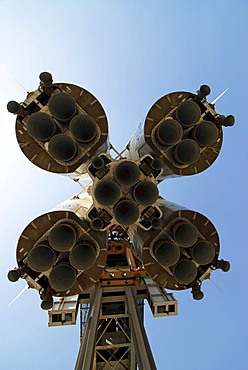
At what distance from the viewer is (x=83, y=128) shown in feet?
21.2

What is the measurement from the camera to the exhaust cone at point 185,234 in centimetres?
634

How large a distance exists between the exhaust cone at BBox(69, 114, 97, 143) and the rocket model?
0.03 m

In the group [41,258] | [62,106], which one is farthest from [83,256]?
[62,106]

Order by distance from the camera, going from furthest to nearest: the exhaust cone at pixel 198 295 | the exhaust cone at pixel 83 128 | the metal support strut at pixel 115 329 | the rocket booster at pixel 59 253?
the metal support strut at pixel 115 329 < the exhaust cone at pixel 198 295 < the exhaust cone at pixel 83 128 < the rocket booster at pixel 59 253

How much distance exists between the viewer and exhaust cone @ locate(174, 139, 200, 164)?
21.9ft

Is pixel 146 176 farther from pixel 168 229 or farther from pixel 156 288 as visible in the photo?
pixel 156 288

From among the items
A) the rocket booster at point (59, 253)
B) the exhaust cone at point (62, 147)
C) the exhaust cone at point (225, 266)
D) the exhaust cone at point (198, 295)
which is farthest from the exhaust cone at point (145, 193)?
the exhaust cone at point (198, 295)

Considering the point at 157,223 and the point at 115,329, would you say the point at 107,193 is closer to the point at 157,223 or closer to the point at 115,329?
the point at 157,223

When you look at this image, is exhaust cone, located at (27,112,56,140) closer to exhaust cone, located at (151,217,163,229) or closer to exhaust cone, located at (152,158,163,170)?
exhaust cone, located at (152,158,163,170)

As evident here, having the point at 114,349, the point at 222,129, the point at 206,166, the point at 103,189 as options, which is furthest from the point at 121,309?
the point at 222,129

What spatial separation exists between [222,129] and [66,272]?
8.19m

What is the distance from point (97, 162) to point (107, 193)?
1183mm

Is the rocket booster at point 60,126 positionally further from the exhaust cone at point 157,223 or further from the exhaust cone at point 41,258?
the exhaust cone at point 157,223

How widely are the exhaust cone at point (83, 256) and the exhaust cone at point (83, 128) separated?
3709mm
